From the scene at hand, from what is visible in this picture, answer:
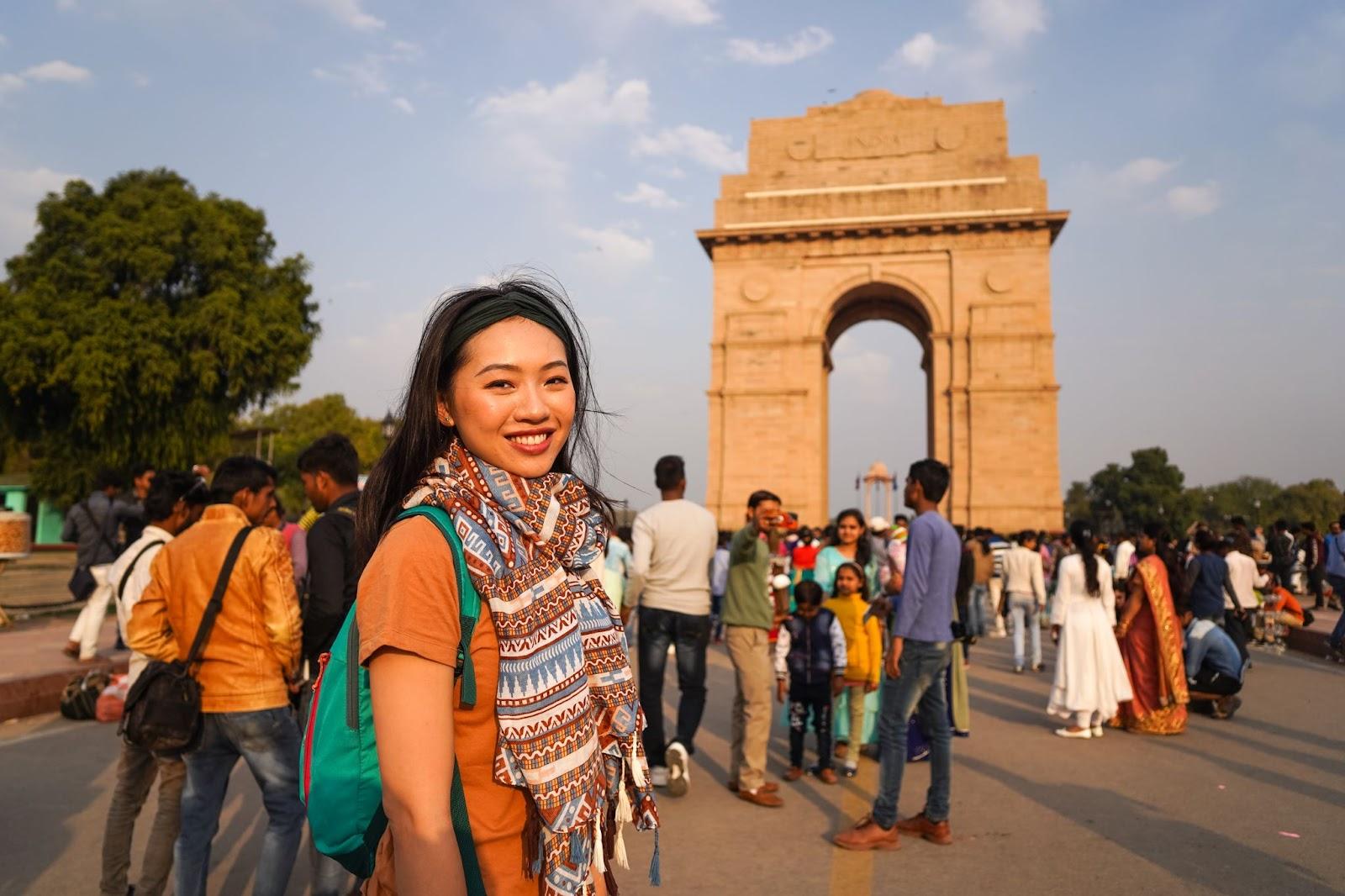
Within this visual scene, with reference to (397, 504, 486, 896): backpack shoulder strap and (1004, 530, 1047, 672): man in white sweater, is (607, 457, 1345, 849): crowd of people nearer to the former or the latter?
(1004, 530, 1047, 672): man in white sweater

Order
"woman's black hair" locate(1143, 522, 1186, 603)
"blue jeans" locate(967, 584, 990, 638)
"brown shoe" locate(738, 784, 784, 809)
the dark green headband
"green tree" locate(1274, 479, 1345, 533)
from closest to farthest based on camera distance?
the dark green headband, "brown shoe" locate(738, 784, 784, 809), "woman's black hair" locate(1143, 522, 1186, 603), "blue jeans" locate(967, 584, 990, 638), "green tree" locate(1274, 479, 1345, 533)

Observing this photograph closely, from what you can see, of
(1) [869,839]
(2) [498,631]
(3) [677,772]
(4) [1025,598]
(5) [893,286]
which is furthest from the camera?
(5) [893,286]

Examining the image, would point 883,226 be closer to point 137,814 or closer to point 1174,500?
point 137,814

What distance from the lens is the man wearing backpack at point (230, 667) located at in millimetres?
3375

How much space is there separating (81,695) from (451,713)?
7.78 m

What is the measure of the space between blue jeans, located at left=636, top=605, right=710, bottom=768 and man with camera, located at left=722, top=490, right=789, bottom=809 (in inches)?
9.2

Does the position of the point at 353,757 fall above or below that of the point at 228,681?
above

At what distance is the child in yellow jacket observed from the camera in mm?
6828

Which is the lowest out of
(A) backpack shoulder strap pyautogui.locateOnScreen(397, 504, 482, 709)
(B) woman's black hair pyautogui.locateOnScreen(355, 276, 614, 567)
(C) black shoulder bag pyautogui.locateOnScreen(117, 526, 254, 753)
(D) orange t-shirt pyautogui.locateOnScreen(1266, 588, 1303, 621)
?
(D) orange t-shirt pyautogui.locateOnScreen(1266, 588, 1303, 621)

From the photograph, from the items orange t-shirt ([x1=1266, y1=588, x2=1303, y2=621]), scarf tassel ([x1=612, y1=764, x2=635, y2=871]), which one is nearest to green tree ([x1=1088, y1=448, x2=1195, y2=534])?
orange t-shirt ([x1=1266, y1=588, x2=1303, y2=621])

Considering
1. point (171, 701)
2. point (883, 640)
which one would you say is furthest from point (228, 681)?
point (883, 640)

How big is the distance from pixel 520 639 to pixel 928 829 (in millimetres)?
4166

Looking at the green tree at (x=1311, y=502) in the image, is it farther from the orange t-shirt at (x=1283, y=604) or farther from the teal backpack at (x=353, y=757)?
the teal backpack at (x=353, y=757)

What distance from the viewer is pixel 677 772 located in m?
5.89
